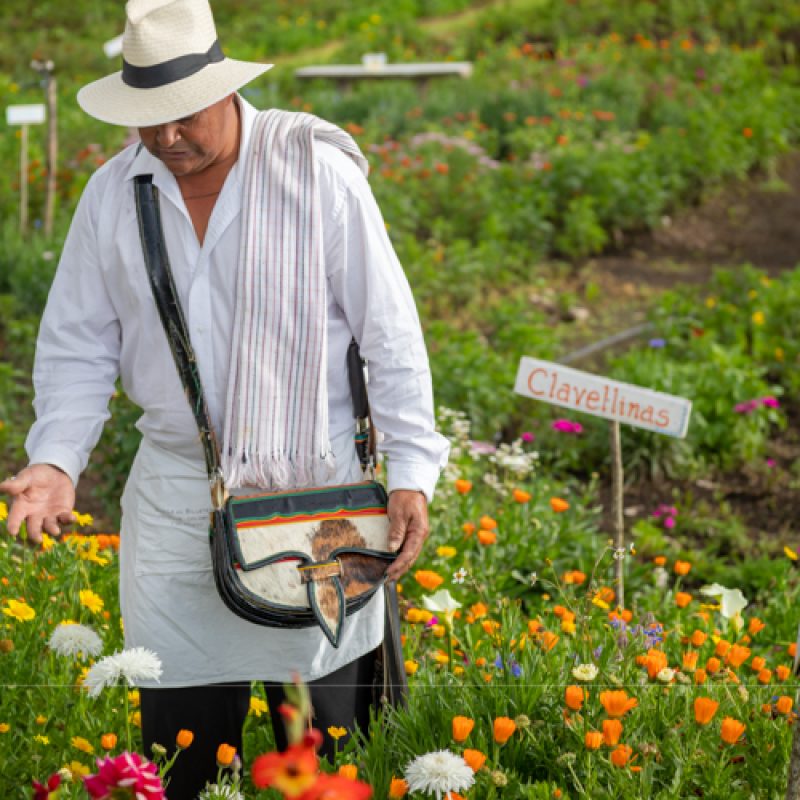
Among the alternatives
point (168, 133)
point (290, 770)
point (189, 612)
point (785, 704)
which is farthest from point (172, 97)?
point (785, 704)

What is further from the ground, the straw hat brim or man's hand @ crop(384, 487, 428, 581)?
the straw hat brim

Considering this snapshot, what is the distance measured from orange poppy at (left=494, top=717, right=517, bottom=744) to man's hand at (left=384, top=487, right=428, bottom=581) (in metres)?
0.35

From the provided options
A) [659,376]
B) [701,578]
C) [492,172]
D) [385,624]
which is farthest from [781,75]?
[385,624]

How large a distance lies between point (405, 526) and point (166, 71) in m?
0.88

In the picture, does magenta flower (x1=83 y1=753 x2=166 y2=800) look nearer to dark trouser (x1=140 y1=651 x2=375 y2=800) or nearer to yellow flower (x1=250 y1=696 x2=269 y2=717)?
dark trouser (x1=140 y1=651 x2=375 y2=800)

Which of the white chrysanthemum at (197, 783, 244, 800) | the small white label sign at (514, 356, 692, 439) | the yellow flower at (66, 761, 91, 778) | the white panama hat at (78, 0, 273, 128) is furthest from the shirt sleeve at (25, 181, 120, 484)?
the small white label sign at (514, 356, 692, 439)

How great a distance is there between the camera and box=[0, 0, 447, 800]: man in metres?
2.09

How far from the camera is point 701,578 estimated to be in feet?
13.8

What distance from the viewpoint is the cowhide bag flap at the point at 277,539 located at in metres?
2.10

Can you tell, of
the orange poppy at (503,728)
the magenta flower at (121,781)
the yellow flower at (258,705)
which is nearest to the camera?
the magenta flower at (121,781)

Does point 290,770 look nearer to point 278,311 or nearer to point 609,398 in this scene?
point 278,311

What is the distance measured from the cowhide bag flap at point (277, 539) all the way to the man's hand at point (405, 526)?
0.02 metres

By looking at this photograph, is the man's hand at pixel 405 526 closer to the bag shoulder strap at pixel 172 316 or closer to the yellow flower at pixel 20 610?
the bag shoulder strap at pixel 172 316

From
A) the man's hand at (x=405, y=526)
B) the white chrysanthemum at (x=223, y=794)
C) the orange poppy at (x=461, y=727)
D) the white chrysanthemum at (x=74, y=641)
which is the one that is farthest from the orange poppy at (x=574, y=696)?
the white chrysanthemum at (x=74, y=641)
